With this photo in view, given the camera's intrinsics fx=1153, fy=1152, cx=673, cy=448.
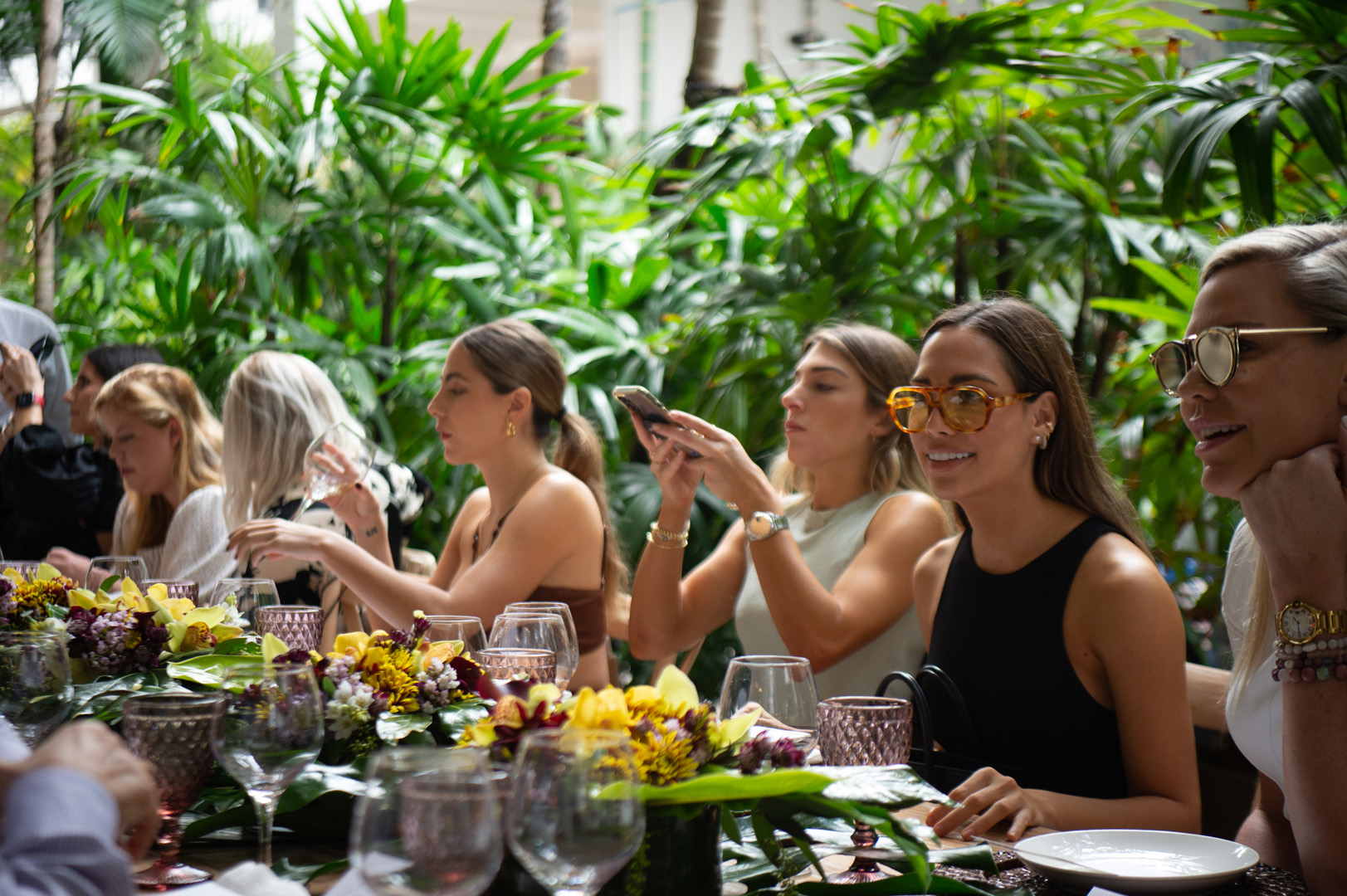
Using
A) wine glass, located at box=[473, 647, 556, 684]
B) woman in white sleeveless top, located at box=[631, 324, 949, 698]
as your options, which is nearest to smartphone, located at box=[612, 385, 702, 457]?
woman in white sleeveless top, located at box=[631, 324, 949, 698]

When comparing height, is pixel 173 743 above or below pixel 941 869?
above

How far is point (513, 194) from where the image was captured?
177 inches

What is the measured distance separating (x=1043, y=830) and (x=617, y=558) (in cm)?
172

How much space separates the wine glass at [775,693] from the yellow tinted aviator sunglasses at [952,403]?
28.1 inches

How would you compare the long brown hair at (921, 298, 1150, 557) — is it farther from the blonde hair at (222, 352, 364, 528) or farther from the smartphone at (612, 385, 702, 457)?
the blonde hair at (222, 352, 364, 528)

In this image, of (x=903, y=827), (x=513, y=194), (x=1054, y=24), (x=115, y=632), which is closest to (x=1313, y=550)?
(x=903, y=827)

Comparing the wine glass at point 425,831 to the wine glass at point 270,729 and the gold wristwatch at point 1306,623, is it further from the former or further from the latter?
the gold wristwatch at point 1306,623

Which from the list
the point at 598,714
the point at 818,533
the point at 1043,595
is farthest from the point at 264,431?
the point at 598,714

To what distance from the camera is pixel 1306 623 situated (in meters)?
1.30

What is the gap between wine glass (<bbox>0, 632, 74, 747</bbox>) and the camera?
1.11 metres

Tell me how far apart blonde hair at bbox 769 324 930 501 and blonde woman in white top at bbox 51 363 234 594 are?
1.75 m

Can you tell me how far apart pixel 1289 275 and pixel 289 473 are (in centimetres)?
239

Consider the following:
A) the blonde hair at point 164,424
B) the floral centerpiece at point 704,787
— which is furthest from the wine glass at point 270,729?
the blonde hair at point 164,424

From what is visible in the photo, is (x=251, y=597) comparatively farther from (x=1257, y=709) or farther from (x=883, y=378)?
(x=1257, y=709)
